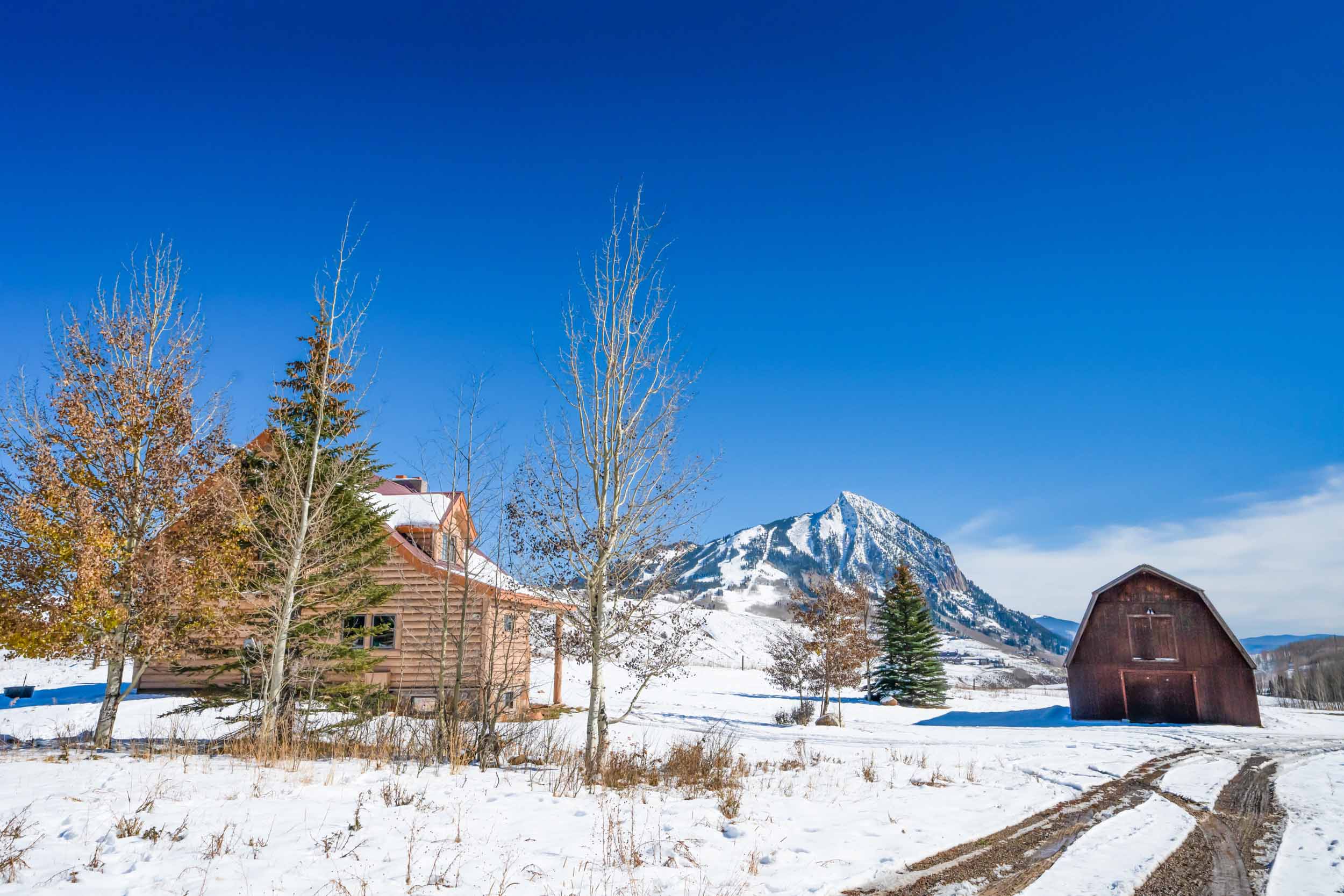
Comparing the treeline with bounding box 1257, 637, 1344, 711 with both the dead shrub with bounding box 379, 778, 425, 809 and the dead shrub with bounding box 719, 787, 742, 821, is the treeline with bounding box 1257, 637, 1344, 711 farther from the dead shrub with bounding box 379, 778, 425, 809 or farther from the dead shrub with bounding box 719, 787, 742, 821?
the dead shrub with bounding box 379, 778, 425, 809

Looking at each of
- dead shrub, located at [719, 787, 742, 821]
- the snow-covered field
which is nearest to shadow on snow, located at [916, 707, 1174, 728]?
the snow-covered field

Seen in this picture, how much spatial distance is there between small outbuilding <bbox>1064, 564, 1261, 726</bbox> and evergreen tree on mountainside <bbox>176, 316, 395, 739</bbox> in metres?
31.4

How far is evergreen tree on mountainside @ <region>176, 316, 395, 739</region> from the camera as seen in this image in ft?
43.0

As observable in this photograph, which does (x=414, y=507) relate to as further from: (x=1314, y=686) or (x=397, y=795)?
(x=1314, y=686)

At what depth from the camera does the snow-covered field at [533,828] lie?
5059 millimetres

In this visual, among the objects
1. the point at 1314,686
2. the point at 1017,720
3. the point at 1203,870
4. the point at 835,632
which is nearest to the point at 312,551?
the point at 1203,870

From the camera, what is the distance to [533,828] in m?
6.60

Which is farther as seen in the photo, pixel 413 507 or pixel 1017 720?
pixel 1017 720

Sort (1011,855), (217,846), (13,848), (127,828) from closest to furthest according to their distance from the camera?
(13,848) < (217,846) < (127,828) < (1011,855)

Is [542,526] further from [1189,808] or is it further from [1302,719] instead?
[1302,719]

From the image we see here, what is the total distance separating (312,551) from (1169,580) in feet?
116

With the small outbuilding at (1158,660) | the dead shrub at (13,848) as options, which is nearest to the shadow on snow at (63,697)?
the dead shrub at (13,848)

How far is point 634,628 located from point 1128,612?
31617mm

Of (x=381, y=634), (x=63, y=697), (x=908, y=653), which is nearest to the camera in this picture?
(x=381, y=634)
